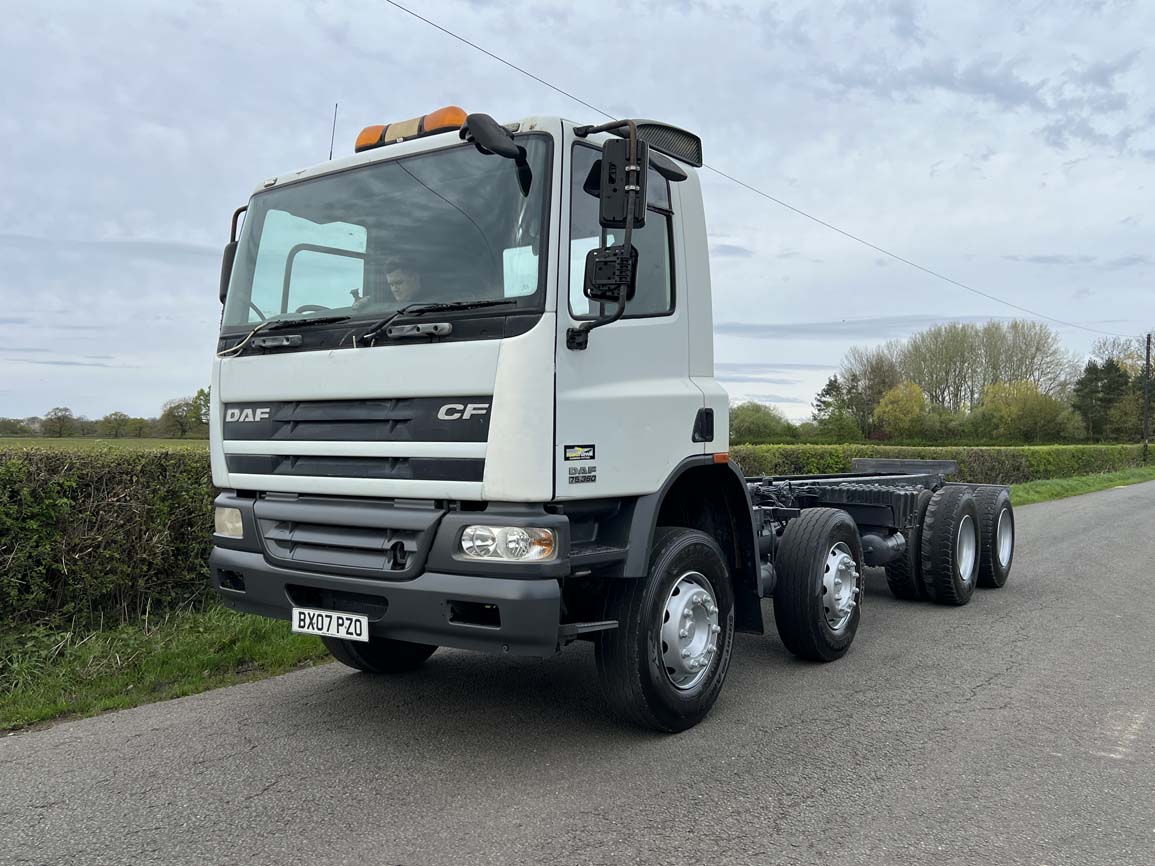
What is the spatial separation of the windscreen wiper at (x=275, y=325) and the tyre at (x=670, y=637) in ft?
5.95

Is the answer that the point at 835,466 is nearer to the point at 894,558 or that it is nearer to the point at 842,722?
the point at 894,558

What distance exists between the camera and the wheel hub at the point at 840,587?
562 cm

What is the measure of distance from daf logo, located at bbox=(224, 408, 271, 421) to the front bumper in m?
0.80

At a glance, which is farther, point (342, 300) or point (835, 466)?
point (835, 466)

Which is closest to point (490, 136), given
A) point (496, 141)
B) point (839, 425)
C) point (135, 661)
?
point (496, 141)

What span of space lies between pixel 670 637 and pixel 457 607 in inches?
43.9

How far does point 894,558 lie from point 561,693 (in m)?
3.40

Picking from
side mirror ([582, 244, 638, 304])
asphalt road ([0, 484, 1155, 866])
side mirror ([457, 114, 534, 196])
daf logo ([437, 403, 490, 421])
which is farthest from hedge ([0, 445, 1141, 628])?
side mirror ([582, 244, 638, 304])

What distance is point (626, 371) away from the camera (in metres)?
4.13

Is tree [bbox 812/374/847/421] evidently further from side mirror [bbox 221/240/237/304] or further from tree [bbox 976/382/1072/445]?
side mirror [bbox 221/240/237/304]

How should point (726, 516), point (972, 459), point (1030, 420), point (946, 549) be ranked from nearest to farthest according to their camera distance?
point (726, 516) → point (946, 549) → point (972, 459) → point (1030, 420)

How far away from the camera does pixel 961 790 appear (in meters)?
3.65

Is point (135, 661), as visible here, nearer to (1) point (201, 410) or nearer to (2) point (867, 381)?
(1) point (201, 410)

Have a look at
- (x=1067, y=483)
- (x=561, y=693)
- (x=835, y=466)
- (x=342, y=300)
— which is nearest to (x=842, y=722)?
(x=561, y=693)
